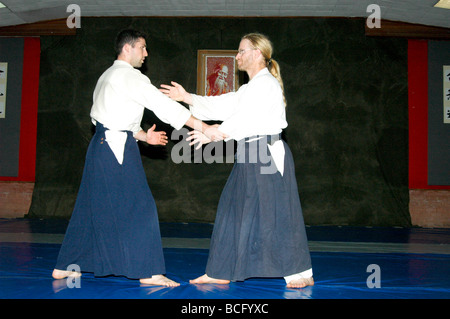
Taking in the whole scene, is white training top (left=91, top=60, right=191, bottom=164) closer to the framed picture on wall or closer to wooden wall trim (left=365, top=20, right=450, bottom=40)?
the framed picture on wall

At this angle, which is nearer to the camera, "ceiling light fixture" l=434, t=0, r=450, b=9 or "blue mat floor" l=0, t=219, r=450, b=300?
"blue mat floor" l=0, t=219, r=450, b=300

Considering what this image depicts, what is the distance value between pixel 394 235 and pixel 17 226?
451 cm

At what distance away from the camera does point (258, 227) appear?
2.21 metres

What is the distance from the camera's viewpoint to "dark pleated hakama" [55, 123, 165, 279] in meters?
2.16

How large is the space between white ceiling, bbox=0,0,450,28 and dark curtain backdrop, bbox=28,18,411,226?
0.50 ft

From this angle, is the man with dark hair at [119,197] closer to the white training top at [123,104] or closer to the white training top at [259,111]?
the white training top at [123,104]

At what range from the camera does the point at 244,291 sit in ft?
6.93

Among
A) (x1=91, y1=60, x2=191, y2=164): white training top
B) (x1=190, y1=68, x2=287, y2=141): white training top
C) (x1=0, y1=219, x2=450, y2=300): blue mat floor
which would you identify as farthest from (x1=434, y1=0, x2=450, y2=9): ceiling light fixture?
(x1=91, y1=60, x2=191, y2=164): white training top

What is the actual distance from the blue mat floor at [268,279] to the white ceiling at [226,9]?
2.96 metres

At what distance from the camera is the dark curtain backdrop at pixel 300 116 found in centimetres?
575

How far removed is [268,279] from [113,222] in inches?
38.7

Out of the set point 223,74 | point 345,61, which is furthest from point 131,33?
point 345,61

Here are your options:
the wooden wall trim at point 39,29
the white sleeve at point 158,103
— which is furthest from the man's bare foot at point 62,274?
the wooden wall trim at point 39,29

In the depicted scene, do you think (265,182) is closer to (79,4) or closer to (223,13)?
(223,13)
